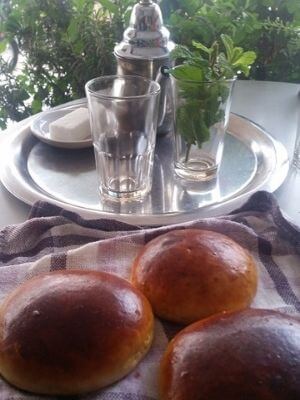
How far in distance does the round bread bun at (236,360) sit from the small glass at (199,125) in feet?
0.98

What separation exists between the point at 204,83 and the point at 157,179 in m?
0.15

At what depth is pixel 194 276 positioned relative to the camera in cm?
42

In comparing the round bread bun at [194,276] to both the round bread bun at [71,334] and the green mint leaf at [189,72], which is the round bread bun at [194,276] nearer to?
the round bread bun at [71,334]

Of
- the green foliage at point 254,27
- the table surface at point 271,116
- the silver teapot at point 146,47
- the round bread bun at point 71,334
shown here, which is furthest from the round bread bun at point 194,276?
the green foliage at point 254,27

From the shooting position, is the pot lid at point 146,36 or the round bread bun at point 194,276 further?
the pot lid at point 146,36

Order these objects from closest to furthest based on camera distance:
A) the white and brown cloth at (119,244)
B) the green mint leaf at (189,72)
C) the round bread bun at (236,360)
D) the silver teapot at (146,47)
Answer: the round bread bun at (236,360) < the white and brown cloth at (119,244) < the green mint leaf at (189,72) < the silver teapot at (146,47)

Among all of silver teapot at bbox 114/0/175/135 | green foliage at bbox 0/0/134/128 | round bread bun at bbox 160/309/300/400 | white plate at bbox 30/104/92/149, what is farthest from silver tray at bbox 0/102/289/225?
green foliage at bbox 0/0/134/128

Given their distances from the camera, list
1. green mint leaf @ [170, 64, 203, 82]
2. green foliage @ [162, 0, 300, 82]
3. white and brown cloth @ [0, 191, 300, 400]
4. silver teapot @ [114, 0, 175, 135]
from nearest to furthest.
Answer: white and brown cloth @ [0, 191, 300, 400] → green mint leaf @ [170, 64, 203, 82] → silver teapot @ [114, 0, 175, 135] → green foliage @ [162, 0, 300, 82]

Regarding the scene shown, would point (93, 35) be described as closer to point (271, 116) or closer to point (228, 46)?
point (271, 116)

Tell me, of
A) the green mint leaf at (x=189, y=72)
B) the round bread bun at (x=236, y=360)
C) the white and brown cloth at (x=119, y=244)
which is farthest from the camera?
the green mint leaf at (x=189, y=72)

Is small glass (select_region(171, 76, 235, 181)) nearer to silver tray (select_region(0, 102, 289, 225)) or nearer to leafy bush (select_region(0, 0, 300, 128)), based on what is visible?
silver tray (select_region(0, 102, 289, 225))

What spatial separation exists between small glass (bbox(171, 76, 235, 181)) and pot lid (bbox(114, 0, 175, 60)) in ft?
0.31

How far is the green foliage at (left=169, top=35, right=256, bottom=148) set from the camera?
58 centimetres

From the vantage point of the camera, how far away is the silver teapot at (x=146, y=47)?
2.26 ft
